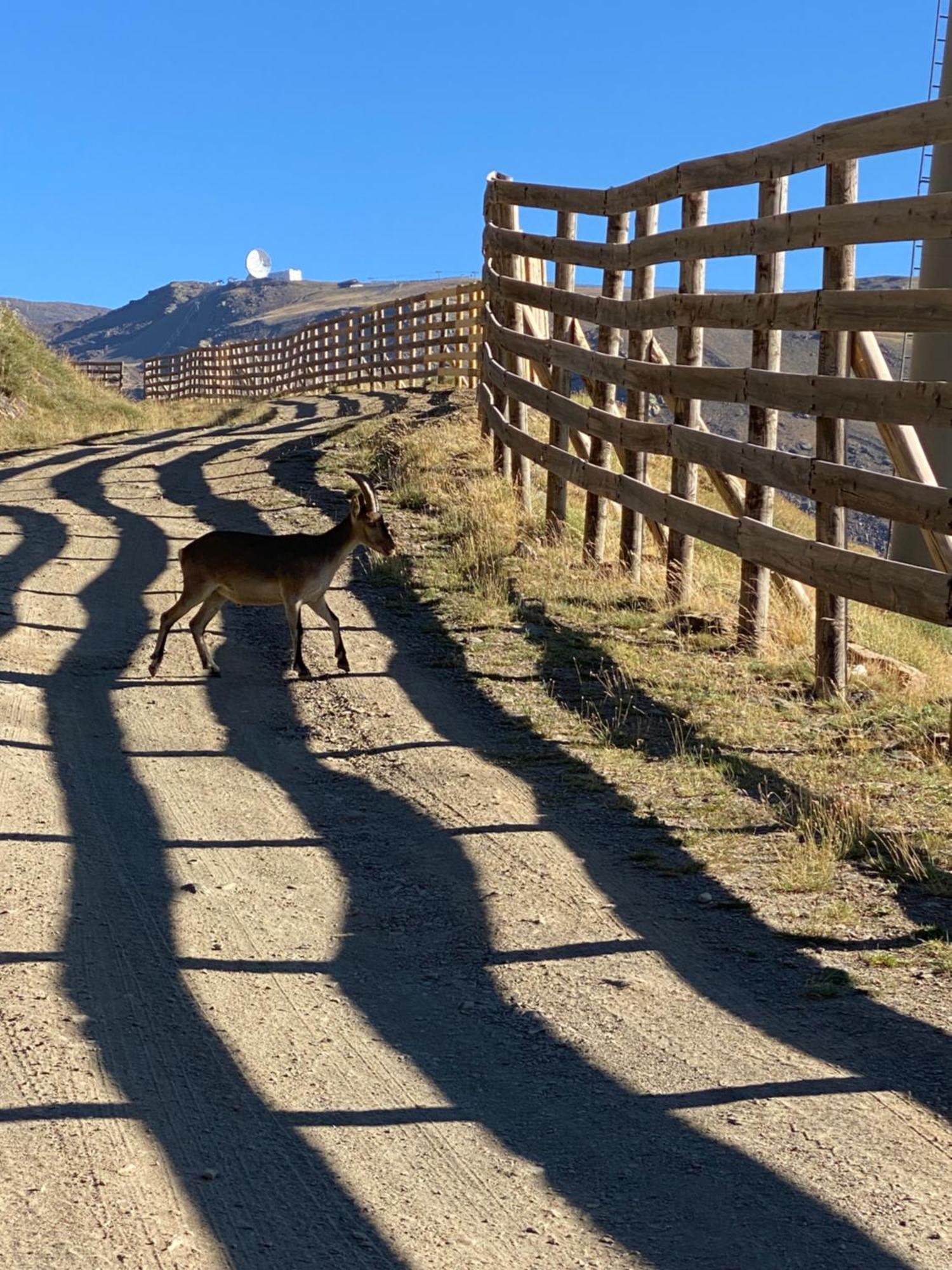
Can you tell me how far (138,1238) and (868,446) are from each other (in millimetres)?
118300

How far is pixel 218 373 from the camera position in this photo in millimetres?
47969

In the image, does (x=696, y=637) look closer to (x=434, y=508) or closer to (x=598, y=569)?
Answer: (x=598, y=569)

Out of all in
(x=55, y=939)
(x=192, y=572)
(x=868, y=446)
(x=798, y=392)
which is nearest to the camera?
(x=55, y=939)

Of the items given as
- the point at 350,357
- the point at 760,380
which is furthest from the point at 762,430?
the point at 350,357

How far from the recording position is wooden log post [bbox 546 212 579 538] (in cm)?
1328

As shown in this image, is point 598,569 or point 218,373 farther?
point 218,373

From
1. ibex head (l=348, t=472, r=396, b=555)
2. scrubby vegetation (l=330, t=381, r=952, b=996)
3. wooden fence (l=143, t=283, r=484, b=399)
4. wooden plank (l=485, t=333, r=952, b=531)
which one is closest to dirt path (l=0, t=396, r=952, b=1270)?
scrubby vegetation (l=330, t=381, r=952, b=996)

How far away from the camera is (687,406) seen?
1082 centimetres

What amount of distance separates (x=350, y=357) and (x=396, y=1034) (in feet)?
109

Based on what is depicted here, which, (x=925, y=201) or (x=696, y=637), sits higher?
(x=925, y=201)

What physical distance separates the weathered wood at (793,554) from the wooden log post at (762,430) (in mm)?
234

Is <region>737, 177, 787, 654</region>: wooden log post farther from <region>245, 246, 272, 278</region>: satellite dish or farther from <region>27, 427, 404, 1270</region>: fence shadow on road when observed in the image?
<region>245, 246, 272, 278</region>: satellite dish

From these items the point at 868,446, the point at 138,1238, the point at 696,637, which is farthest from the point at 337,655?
the point at 868,446

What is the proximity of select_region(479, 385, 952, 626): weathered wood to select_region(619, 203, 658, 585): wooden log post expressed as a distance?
0.66 feet
